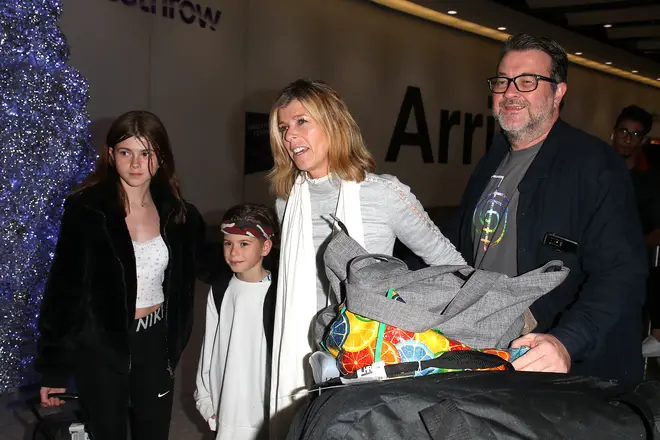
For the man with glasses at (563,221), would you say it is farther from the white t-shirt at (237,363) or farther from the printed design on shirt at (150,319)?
the printed design on shirt at (150,319)

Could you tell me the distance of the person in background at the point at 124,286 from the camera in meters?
2.28

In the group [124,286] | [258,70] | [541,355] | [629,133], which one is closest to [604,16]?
[258,70]

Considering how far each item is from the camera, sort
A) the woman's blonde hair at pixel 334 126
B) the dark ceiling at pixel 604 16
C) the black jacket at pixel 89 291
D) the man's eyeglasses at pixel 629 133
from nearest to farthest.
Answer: the woman's blonde hair at pixel 334 126 → the black jacket at pixel 89 291 → the man's eyeglasses at pixel 629 133 → the dark ceiling at pixel 604 16

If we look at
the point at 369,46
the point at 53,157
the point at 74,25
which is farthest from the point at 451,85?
→ the point at 53,157

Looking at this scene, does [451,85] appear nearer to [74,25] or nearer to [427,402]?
[74,25]

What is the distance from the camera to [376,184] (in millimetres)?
1879

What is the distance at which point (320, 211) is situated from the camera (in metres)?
1.95

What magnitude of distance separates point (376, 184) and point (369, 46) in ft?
34.4

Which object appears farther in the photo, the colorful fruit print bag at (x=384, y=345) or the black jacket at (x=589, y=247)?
the black jacket at (x=589, y=247)

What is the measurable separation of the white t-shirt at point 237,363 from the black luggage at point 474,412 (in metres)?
1.29

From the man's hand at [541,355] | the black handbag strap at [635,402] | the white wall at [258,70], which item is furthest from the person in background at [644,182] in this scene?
the white wall at [258,70]

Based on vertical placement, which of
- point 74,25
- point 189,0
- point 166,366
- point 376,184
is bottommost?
point 166,366

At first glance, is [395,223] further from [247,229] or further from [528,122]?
[247,229]

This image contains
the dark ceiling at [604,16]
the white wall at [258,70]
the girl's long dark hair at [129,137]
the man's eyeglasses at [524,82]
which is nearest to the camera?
the man's eyeglasses at [524,82]
